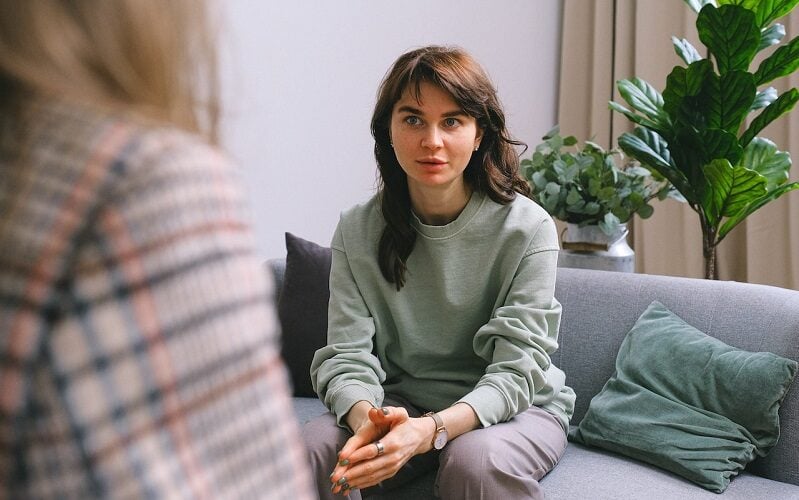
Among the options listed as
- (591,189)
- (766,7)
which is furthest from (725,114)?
(591,189)

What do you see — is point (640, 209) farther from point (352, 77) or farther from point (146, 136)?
point (146, 136)

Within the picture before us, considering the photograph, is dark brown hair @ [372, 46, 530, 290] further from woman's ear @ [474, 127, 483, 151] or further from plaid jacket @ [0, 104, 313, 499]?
plaid jacket @ [0, 104, 313, 499]

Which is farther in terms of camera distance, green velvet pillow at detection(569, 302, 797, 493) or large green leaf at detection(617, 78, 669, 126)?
large green leaf at detection(617, 78, 669, 126)

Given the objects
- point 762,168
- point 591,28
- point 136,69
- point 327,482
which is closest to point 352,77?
point 591,28

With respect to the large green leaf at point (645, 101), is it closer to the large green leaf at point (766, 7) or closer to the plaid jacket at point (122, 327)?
the large green leaf at point (766, 7)

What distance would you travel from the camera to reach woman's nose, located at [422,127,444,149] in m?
1.75

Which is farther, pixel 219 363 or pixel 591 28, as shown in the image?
pixel 591 28

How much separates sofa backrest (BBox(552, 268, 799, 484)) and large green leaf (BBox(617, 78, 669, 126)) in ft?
1.71

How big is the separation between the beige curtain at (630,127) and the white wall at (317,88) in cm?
46

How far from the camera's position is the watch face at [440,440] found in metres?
1.55

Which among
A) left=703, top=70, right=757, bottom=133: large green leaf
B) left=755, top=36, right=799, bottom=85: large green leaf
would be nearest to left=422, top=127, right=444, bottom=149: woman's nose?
left=703, top=70, right=757, bottom=133: large green leaf

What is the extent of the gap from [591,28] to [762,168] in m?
1.71

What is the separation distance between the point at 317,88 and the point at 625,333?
160cm

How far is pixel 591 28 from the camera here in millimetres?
3779
